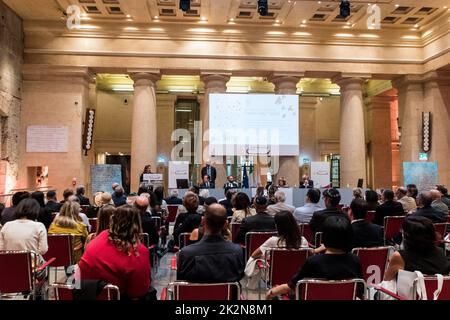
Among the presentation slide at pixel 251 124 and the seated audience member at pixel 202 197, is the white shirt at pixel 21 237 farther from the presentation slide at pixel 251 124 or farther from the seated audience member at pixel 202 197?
the presentation slide at pixel 251 124

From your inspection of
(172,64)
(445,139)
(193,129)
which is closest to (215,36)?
(172,64)

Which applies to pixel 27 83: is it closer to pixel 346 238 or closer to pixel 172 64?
pixel 172 64

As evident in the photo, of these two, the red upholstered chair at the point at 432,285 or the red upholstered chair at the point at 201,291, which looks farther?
the red upholstered chair at the point at 432,285

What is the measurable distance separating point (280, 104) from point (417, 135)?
21.6ft

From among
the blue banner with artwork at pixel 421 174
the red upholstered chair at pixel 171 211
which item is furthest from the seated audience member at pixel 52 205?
the blue banner with artwork at pixel 421 174

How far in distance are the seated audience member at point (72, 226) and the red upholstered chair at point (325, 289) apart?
358 centimetres

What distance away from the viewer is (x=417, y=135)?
17359 millimetres

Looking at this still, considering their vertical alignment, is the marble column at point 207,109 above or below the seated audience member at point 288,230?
above

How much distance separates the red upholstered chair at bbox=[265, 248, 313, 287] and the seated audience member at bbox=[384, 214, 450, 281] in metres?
1.01

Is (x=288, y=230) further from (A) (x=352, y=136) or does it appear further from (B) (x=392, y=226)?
(A) (x=352, y=136)

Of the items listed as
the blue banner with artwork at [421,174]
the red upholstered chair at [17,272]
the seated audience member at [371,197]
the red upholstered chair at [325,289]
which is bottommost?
the red upholstered chair at [17,272]

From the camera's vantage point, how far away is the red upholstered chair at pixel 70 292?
2.30m

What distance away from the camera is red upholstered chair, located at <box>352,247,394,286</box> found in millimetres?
3820
